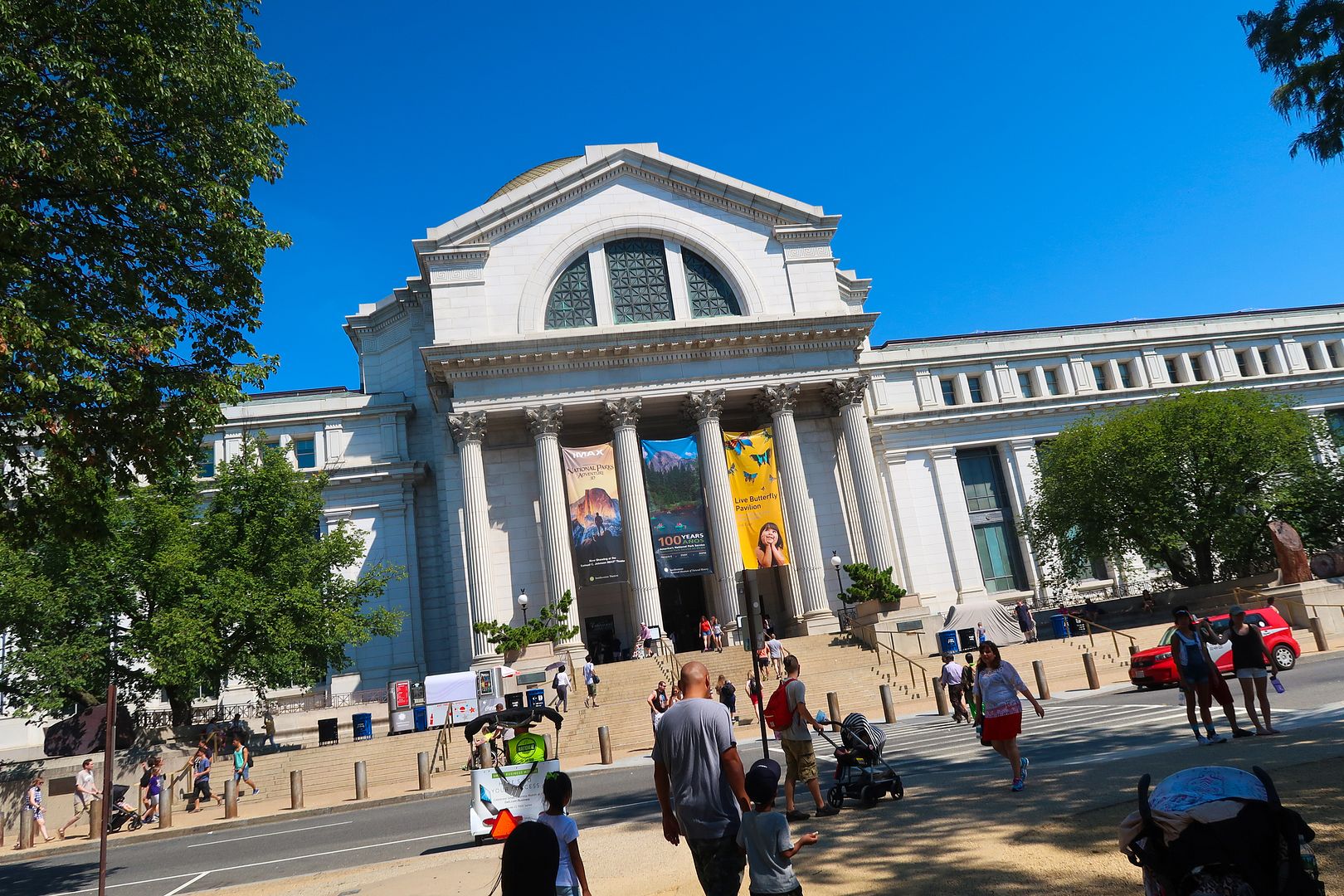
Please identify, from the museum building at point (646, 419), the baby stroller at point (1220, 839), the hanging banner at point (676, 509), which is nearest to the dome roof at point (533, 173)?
the museum building at point (646, 419)

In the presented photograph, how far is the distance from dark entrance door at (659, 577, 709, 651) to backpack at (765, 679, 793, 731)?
31.5 m

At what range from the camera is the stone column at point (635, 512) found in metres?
35.8

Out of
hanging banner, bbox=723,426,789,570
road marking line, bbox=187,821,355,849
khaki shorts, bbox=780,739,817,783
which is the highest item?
Result: hanging banner, bbox=723,426,789,570

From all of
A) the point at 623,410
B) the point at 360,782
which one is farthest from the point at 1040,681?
the point at 623,410

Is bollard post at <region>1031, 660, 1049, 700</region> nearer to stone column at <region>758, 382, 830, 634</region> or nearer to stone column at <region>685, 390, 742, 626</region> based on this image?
stone column at <region>758, 382, 830, 634</region>

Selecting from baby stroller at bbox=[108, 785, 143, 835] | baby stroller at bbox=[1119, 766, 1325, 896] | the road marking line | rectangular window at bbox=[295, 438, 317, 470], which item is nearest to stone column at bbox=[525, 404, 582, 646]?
rectangular window at bbox=[295, 438, 317, 470]

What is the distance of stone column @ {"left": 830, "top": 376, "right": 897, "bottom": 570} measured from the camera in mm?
38594

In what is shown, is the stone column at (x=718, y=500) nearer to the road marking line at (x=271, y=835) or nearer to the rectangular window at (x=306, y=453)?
→ the rectangular window at (x=306, y=453)

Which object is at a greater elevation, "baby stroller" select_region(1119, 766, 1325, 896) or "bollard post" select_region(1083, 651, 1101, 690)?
"baby stroller" select_region(1119, 766, 1325, 896)

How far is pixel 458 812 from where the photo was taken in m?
16.8

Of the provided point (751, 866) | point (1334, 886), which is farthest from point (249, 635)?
point (1334, 886)

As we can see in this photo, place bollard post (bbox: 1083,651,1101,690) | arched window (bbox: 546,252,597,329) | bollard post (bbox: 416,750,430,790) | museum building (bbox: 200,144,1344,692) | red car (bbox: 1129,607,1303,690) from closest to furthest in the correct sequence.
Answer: bollard post (bbox: 416,750,430,790), red car (bbox: 1129,607,1303,690), bollard post (bbox: 1083,651,1101,690), museum building (bbox: 200,144,1344,692), arched window (bbox: 546,252,597,329)

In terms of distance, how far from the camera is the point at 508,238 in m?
41.1

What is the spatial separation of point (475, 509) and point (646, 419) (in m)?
9.57
